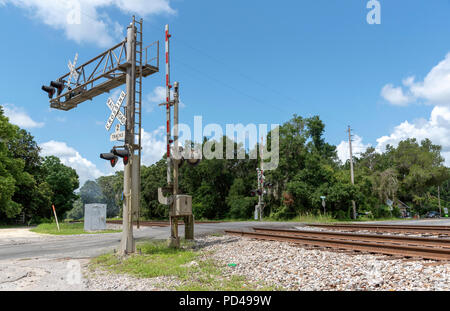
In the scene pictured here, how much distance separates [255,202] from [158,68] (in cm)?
3258

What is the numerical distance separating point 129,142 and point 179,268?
4.57m

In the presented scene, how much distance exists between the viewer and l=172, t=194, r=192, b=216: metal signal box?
10.8 meters

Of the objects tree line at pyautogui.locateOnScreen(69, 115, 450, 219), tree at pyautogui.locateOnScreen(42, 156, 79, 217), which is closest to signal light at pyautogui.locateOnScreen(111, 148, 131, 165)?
tree line at pyautogui.locateOnScreen(69, 115, 450, 219)

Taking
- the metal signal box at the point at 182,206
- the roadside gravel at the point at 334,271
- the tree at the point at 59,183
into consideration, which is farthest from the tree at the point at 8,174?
the roadside gravel at the point at 334,271

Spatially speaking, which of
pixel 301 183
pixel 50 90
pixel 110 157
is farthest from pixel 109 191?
pixel 110 157

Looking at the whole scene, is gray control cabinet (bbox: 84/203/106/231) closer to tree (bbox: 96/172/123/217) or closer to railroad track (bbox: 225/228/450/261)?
railroad track (bbox: 225/228/450/261)

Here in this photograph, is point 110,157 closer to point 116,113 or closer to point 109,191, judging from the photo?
point 116,113

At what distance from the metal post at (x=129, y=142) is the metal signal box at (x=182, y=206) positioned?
60.1 inches

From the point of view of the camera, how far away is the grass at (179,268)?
19.2 ft

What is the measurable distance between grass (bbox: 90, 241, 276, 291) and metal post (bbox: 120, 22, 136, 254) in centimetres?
52

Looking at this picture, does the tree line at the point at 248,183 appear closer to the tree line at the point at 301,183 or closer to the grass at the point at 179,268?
the tree line at the point at 301,183

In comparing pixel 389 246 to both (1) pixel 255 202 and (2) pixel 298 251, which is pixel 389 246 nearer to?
(2) pixel 298 251

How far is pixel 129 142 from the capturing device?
10.2 meters
